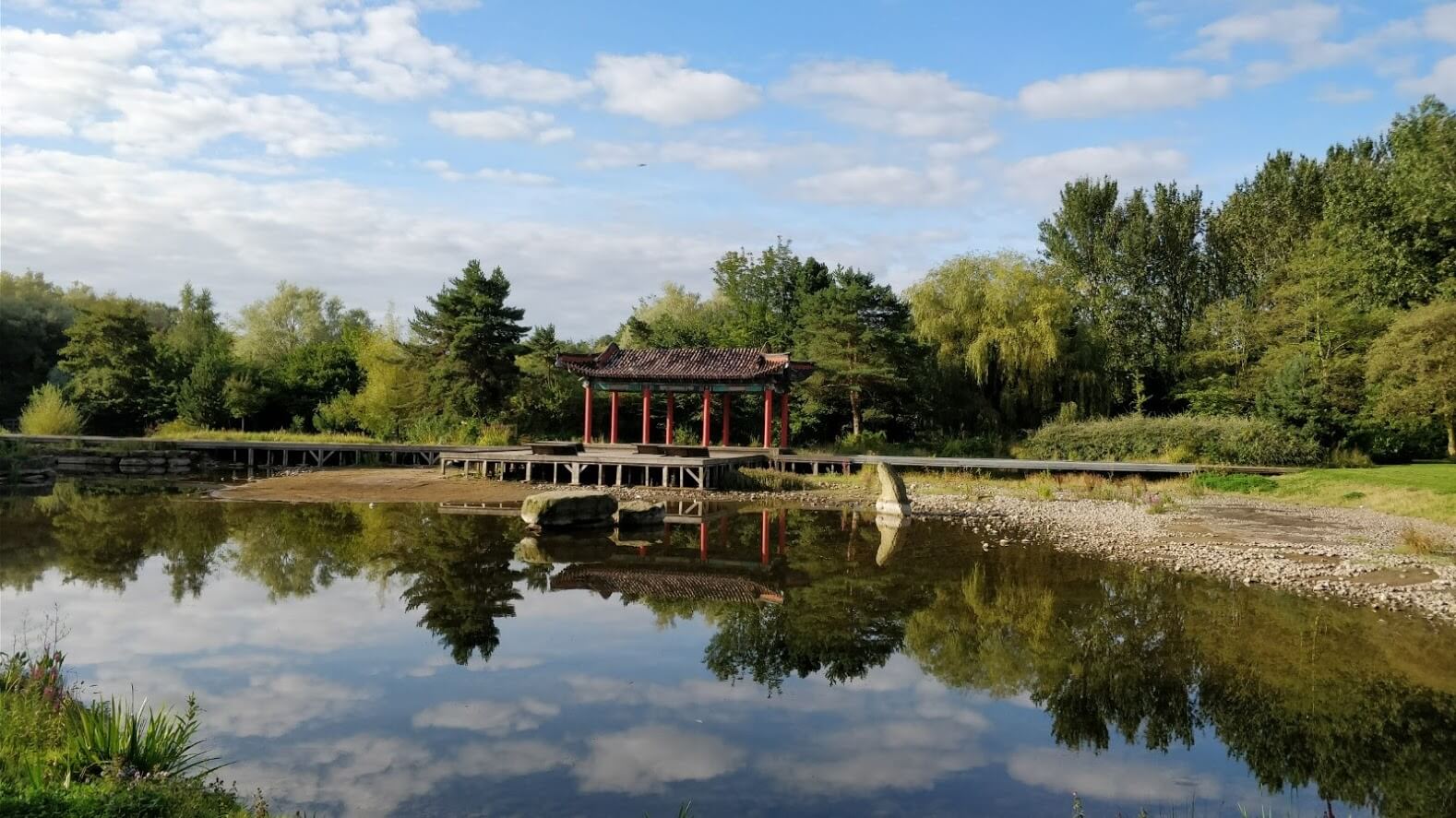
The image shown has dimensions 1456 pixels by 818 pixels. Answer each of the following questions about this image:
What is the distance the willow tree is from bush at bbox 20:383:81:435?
111 feet

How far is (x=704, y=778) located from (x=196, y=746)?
4.11 meters

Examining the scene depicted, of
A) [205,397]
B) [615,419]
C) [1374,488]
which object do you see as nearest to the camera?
[1374,488]

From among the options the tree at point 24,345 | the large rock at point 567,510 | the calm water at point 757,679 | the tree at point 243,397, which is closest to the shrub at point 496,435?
the tree at point 243,397

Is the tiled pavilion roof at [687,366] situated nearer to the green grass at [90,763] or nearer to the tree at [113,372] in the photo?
the tree at [113,372]

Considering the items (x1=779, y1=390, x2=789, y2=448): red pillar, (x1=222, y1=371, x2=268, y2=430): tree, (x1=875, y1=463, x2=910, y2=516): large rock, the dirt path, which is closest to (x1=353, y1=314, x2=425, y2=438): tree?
(x1=222, y1=371, x2=268, y2=430): tree

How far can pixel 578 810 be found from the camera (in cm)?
624

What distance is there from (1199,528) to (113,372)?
1625 inches

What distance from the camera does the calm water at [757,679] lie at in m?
6.70

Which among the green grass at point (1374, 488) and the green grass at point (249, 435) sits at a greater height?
the green grass at point (249, 435)

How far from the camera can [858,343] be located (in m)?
32.9

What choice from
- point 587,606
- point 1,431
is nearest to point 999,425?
point 587,606

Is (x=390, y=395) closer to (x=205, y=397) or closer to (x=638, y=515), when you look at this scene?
(x=205, y=397)

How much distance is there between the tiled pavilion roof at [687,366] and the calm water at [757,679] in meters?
13.9

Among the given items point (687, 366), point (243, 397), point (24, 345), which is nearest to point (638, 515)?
point (687, 366)
